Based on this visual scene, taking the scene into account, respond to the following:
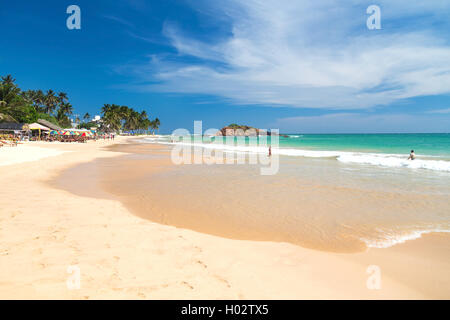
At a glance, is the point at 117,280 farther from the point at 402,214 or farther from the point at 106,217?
the point at 402,214

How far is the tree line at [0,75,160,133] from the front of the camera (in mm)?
47181

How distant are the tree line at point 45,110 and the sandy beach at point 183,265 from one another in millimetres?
47082

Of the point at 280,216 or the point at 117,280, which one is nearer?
the point at 117,280

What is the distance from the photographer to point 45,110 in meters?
83.1

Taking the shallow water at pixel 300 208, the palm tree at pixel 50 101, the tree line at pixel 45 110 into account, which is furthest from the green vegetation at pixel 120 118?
the shallow water at pixel 300 208

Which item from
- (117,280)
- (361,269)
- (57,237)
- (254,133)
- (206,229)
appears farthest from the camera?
(254,133)

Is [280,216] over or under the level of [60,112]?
under

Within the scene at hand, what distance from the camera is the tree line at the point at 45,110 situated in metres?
47.2

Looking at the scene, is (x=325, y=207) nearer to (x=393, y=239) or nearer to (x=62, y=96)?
(x=393, y=239)

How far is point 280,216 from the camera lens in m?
6.24

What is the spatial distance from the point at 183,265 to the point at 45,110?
4026 inches

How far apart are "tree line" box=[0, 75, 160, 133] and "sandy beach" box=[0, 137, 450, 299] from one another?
47.1 meters
